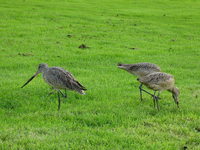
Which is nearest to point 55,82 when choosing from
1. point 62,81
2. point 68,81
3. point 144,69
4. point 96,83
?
point 62,81

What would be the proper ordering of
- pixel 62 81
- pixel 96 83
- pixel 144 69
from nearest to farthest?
1. pixel 62 81
2. pixel 144 69
3. pixel 96 83

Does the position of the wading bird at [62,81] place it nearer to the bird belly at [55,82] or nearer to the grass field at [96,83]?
the bird belly at [55,82]

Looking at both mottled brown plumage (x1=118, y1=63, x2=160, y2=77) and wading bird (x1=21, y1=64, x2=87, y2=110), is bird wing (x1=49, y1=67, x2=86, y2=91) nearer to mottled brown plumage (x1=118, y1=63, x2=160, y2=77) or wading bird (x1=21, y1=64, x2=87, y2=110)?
wading bird (x1=21, y1=64, x2=87, y2=110)

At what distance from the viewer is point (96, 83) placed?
38.2 feet

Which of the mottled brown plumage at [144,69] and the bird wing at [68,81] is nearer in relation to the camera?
the bird wing at [68,81]

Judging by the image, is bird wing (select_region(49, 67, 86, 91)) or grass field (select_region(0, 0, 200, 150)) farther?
bird wing (select_region(49, 67, 86, 91))

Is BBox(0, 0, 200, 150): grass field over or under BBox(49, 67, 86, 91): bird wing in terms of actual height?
under

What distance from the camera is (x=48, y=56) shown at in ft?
50.9

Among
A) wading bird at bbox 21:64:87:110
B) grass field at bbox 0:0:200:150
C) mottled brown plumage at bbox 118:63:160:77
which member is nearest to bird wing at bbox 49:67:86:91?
wading bird at bbox 21:64:87:110

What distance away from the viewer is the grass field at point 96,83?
7.32m

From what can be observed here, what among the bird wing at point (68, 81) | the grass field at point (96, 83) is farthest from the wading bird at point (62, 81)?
the grass field at point (96, 83)

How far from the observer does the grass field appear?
24.0ft

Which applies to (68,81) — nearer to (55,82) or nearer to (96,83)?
(55,82)

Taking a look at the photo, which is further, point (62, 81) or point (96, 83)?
point (96, 83)
